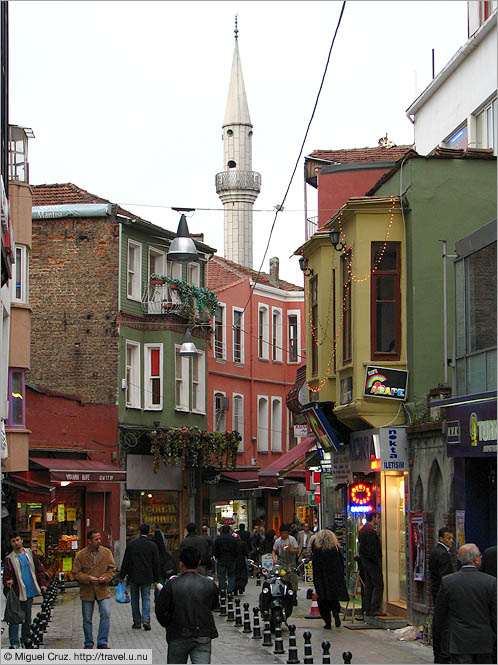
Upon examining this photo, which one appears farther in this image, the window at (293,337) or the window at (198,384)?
the window at (293,337)

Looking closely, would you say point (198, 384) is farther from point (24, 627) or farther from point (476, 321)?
point (24, 627)

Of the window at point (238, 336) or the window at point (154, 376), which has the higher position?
the window at point (238, 336)


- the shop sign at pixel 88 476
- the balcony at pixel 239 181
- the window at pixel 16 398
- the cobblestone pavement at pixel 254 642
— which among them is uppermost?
the balcony at pixel 239 181

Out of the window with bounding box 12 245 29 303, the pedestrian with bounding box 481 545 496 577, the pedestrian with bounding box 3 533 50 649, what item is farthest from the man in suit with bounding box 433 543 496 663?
the window with bounding box 12 245 29 303

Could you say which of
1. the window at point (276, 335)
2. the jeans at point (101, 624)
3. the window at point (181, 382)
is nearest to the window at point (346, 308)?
the jeans at point (101, 624)

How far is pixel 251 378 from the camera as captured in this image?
53406 millimetres

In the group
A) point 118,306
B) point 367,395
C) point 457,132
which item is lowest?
point 367,395

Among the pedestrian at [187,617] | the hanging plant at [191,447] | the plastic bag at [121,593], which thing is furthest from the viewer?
the hanging plant at [191,447]

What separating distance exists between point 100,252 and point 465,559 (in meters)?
30.5

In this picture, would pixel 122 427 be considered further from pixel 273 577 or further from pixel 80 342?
pixel 273 577

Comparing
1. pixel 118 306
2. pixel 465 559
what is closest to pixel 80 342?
pixel 118 306

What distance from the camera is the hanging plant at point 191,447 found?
40.5m

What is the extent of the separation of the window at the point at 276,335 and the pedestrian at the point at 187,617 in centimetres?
4384

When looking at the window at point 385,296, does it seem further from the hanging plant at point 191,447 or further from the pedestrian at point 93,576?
the hanging plant at point 191,447
